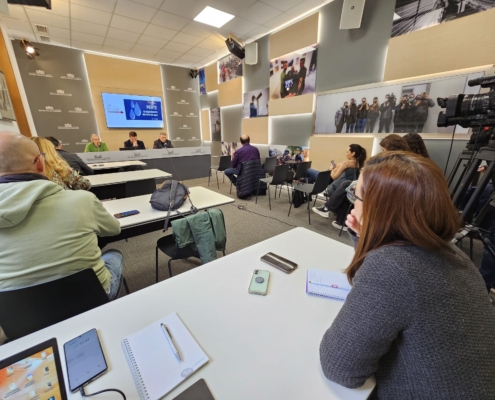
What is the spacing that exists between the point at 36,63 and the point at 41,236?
680 centimetres

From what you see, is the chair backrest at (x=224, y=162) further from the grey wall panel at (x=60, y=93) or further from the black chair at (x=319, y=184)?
the grey wall panel at (x=60, y=93)

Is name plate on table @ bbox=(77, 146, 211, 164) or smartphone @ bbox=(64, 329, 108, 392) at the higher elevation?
name plate on table @ bbox=(77, 146, 211, 164)

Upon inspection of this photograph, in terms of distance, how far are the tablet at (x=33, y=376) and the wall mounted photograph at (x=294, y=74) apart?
4696 millimetres

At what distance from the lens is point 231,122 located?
653 centimetres

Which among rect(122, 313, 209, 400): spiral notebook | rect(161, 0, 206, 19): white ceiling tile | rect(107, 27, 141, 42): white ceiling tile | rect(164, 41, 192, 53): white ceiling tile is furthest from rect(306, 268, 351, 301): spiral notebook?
rect(164, 41, 192, 53): white ceiling tile

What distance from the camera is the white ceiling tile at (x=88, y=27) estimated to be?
13.6ft

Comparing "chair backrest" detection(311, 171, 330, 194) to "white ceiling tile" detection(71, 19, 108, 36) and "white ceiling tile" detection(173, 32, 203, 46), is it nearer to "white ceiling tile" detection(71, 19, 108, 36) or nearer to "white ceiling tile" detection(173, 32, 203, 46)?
"white ceiling tile" detection(173, 32, 203, 46)

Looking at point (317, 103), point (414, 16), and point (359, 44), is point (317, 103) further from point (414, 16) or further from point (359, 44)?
point (414, 16)

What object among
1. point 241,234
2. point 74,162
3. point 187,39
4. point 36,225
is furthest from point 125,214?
point 187,39

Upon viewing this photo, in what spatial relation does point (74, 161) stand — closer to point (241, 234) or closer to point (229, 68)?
point (241, 234)

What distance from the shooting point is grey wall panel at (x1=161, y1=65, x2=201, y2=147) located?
704 centimetres

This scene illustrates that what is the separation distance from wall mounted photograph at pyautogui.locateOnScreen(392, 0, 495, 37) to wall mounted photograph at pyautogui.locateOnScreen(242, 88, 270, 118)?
264cm

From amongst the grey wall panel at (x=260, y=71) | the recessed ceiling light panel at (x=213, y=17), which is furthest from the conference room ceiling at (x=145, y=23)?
the grey wall panel at (x=260, y=71)

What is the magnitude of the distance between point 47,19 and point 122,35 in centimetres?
122
